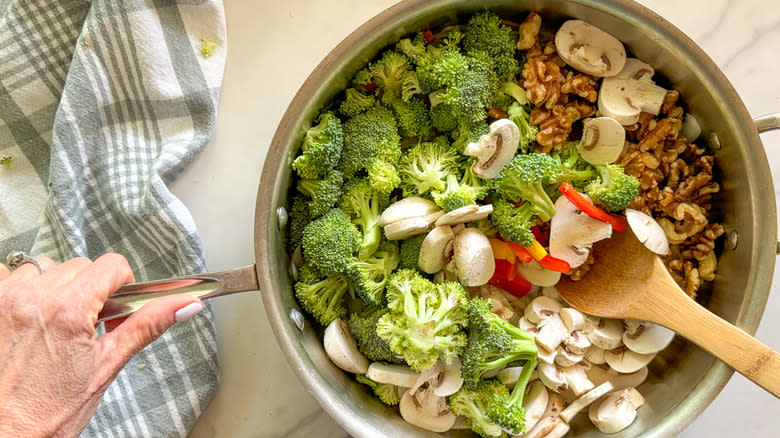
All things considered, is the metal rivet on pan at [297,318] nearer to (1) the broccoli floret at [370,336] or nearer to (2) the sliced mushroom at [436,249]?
(1) the broccoli floret at [370,336]

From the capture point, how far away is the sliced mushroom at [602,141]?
4.72ft

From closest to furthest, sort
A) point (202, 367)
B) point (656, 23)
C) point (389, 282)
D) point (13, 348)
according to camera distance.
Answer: point (13, 348), point (656, 23), point (389, 282), point (202, 367)

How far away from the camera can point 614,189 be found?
1.39 m

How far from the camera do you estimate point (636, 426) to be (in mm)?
1448

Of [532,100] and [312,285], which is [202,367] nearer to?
→ [312,285]

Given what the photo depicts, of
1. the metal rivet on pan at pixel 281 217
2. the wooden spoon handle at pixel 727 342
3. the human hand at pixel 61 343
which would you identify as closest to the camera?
the human hand at pixel 61 343

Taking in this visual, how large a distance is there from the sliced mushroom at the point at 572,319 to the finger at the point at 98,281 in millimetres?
1038

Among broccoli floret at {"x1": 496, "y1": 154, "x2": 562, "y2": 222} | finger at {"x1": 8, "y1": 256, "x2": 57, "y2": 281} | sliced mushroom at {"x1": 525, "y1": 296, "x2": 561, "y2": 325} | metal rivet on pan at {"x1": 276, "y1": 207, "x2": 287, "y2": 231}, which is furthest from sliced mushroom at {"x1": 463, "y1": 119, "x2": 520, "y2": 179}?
finger at {"x1": 8, "y1": 256, "x2": 57, "y2": 281}

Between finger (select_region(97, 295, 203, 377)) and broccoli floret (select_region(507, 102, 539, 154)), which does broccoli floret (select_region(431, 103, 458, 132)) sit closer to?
broccoli floret (select_region(507, 102, 539, 154))

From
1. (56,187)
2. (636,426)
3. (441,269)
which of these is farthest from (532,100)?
(56,187)

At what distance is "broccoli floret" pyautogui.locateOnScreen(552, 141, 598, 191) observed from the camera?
1471mm

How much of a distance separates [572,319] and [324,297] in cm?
62

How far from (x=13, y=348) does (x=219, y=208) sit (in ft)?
2.02

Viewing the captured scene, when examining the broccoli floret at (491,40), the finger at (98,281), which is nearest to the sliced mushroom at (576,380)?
the broccoli floret at (491,40)
